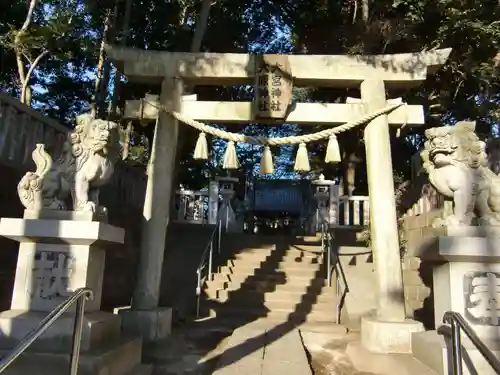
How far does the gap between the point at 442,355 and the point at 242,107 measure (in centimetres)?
433

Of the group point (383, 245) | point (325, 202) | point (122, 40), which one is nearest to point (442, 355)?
point (383, 245)

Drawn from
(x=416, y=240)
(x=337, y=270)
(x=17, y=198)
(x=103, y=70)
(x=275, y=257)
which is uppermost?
(x=103, y=70)

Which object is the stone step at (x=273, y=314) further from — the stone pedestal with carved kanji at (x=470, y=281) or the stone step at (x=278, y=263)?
the stone pedestal with carved kanji at (x=470, y=281)

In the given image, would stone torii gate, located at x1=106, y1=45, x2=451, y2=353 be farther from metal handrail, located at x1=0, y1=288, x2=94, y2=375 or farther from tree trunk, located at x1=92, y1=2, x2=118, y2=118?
tree trunk, located at x1=92, y1=2, x2=118, y2=118

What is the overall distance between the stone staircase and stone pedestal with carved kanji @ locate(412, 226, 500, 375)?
373cm

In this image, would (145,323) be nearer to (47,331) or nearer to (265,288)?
(47,331)

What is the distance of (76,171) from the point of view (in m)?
4.66

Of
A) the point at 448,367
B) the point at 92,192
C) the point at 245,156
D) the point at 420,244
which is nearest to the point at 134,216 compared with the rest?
the point at 92,192

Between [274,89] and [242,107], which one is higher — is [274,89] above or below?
above

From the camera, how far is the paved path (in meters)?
4.48

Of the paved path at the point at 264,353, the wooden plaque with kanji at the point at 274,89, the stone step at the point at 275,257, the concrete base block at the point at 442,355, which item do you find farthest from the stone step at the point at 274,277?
the concrete base block at the point at 442,355

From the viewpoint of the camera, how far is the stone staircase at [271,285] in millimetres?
8141

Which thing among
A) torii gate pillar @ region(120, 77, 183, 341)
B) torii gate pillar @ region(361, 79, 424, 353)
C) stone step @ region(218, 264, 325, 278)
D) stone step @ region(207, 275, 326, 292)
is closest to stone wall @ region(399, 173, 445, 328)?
torii gate pillar @ region(361, 79, 424, 353)

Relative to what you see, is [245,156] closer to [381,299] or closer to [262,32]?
[262,32]
